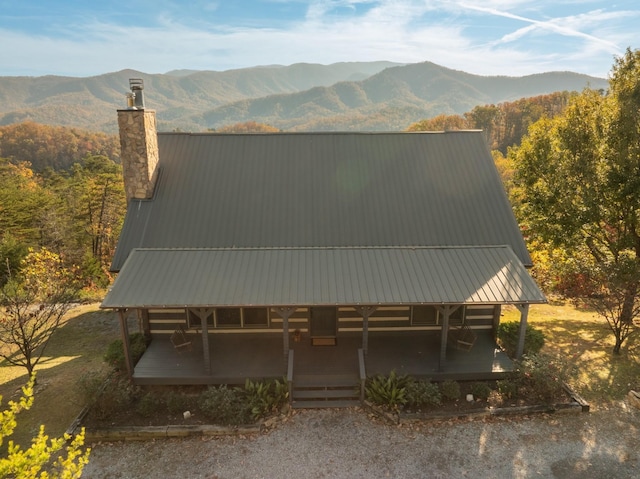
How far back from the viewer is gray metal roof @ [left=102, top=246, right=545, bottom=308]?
1212cm

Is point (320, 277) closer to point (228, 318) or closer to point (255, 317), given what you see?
point (255, 317)

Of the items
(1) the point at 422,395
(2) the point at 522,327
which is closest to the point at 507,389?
(2) the point at 522,327

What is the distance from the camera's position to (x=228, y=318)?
14672mm

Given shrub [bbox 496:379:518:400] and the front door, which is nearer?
shrub [bbox 496:379:518:400]

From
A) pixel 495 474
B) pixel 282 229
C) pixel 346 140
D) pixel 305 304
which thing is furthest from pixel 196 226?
pixel 495 474

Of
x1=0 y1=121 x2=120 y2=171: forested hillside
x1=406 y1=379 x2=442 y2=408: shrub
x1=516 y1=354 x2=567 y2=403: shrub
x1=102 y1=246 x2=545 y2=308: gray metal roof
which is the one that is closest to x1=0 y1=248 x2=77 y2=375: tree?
x1=102 y1=246 x2=545 y2=308: gray metal roof

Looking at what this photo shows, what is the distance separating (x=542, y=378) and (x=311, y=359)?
23.1 feet

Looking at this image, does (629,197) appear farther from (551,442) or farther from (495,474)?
(495,474)

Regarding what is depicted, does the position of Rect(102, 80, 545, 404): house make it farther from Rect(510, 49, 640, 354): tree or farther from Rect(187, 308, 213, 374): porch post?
Rect(510, 49, 640, 354): tree

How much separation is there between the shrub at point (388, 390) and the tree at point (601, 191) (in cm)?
848

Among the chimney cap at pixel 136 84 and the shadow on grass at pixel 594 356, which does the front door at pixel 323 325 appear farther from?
the chimney cap at pixel 136 84

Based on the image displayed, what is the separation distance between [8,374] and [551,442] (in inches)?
686

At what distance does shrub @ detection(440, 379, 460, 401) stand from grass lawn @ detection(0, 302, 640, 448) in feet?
13.4

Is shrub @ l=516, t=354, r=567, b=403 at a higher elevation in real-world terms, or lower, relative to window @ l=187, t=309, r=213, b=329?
lower
